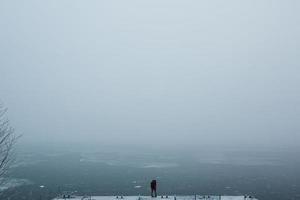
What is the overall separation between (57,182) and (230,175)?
140 ft

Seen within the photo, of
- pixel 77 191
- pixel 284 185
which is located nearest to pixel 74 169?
pixel 77 191

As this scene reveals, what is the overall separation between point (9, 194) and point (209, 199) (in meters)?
40.2

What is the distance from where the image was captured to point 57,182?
229 ft

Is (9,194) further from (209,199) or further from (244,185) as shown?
(244,185)

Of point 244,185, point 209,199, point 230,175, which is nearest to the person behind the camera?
point 209,199

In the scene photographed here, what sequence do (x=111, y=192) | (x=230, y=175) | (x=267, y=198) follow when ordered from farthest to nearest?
(x=230, y=175) < (x=111, y=192) < (x=267, y=198)

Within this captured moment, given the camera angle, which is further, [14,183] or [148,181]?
[148,181]

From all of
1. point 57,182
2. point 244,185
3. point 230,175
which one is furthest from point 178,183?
point 57,182

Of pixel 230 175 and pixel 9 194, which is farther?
pixel 230 175

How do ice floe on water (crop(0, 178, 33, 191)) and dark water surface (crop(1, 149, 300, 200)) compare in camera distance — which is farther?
ice floe on water (crop(0, 178, 33, 191))

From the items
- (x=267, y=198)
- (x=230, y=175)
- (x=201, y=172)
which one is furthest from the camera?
(x=201, y=172)

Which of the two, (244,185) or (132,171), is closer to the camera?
(244,185)

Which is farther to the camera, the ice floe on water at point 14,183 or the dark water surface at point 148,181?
the ice floe on water at point 14,183

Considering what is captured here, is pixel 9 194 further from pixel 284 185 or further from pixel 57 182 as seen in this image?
pixel 284 185
